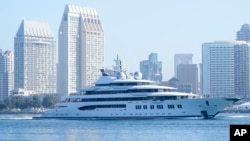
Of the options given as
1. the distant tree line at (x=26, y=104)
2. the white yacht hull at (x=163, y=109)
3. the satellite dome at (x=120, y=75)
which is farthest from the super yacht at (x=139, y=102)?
the distant tree line at (x=26, y=104)

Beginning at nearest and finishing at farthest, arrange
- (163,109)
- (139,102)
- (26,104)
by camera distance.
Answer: (139,102), (163,109), (26,104)

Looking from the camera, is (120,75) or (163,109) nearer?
(163,109)

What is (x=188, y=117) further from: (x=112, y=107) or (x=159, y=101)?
(x=112, y=107)

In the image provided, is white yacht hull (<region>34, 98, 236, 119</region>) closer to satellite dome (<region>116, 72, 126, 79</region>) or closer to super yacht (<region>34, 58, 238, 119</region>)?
super yacht (<region>34, 58, 238, 119</region>)

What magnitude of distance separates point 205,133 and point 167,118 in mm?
21988

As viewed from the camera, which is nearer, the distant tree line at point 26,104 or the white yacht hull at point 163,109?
the white yacht hull at point 163,109

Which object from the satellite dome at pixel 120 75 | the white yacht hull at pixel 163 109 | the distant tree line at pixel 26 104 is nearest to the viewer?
the white yacht hull at pixel 163 109

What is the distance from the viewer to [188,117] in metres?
72.2

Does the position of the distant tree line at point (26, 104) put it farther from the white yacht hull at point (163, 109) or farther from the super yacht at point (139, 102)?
the white yacht hull at point (163, 109)

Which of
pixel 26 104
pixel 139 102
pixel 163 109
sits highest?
pixel 139 102

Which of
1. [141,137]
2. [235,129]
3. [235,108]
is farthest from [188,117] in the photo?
[235,108]

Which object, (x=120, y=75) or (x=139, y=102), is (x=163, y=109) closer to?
(x=139, y=102)

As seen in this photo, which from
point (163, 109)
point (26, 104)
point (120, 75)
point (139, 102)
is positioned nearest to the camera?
point (139, 102)

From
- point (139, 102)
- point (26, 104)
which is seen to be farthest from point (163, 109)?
point (26, 104)
